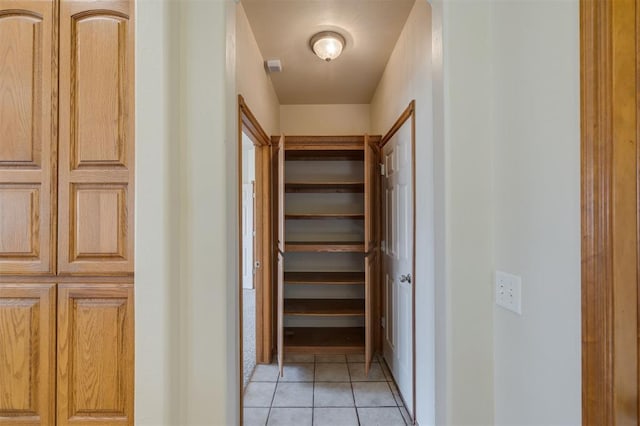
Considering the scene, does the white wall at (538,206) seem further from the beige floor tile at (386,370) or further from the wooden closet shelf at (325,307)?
the wooden closet shelf at (325,307)

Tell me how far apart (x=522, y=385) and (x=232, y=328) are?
1.06 m

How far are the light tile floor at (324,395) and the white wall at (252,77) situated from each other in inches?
84.2

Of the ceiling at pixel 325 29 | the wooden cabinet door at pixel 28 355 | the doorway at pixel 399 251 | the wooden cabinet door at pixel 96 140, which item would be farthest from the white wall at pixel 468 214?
the wooden cabinet door at pixel 28 355

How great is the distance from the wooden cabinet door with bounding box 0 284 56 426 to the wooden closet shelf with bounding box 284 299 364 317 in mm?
1966

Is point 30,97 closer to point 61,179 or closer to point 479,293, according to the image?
point 61,179

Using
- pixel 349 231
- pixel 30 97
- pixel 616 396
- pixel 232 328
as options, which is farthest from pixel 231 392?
pixel 349 231

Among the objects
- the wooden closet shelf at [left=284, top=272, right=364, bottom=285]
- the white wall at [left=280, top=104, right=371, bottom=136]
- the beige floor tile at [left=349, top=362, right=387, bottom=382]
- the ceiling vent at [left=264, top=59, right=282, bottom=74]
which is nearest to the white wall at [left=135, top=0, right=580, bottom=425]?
the ceiling vent at [left=264, top=59, right=282, bottom=74]

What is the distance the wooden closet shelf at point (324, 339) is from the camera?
302cm

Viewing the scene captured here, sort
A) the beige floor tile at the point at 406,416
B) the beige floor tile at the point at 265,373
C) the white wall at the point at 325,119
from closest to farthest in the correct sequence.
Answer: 1. the beige floor tile at the point at 406,416
2. the beige floor tile at the point at 265,373
3. the white wall at the point at 325,119

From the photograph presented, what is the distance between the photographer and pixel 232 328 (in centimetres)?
129

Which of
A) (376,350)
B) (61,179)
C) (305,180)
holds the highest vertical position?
(305,180)

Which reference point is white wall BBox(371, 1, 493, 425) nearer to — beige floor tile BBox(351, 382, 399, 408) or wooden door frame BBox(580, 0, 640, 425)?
wooden door frame BBox(580, 0, 640, 425)

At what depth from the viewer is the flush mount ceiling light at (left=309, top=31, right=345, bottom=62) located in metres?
2.27

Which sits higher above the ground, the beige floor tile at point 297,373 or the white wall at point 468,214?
the white wall at point 468,214
